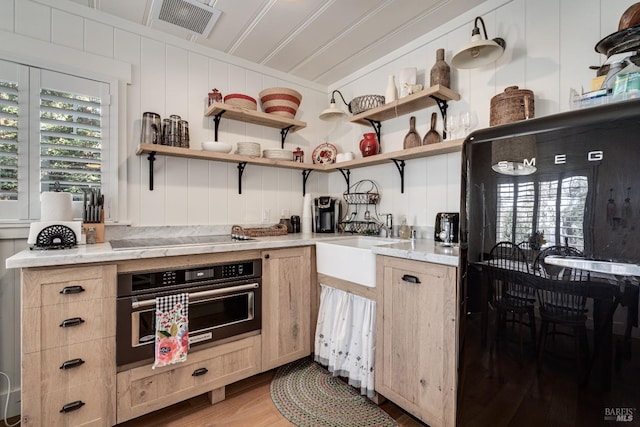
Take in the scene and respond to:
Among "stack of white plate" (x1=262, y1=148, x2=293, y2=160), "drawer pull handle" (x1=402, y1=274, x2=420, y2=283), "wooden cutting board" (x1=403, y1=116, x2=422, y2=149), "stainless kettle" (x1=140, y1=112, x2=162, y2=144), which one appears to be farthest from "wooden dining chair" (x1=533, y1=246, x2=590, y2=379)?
"stainless kettle" (x1=140, y1=112, x2=162, y2=144)

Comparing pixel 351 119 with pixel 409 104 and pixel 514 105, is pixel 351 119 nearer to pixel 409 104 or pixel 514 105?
pixel 409 104

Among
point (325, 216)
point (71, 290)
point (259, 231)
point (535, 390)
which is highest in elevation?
point (325, 216)

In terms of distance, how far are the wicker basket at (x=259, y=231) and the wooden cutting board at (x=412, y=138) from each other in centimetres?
118

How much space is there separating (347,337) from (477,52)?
184 centimetres

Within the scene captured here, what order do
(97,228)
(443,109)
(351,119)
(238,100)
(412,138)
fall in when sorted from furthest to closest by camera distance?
(351,119) < (238,100) < (412,138) < (443,109) < (97,228)

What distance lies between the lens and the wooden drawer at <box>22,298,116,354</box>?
4.11 feet

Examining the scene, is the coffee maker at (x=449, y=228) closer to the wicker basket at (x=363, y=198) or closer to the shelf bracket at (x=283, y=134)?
the wicker basket at (x=363, y=198)

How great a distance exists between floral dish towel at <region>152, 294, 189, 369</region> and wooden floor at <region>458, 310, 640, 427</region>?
1.34 m

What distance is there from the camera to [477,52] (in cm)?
167

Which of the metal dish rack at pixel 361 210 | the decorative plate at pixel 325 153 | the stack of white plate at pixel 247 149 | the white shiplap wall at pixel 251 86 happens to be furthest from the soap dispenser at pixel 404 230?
the stack of white plate at pixel 247 149

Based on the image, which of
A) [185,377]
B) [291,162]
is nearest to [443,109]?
[291,162]

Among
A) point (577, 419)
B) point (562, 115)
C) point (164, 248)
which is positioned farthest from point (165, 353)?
point (562, 115)

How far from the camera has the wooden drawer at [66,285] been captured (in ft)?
4.12

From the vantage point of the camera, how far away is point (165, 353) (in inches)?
60.3
